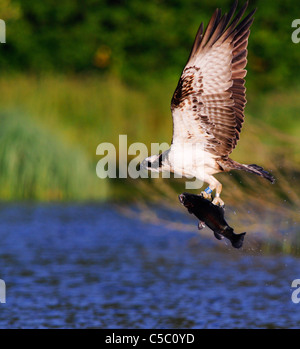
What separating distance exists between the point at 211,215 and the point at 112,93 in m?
16.9

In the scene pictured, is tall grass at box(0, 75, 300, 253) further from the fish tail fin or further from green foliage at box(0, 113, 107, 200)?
the fish tail fin

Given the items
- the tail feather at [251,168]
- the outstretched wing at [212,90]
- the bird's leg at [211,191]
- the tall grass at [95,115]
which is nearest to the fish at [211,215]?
the bird's leg at [211,191]

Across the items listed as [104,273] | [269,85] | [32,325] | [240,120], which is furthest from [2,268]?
[269,85]

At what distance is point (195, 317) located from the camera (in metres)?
13.4

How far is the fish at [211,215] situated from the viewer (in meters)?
8.41

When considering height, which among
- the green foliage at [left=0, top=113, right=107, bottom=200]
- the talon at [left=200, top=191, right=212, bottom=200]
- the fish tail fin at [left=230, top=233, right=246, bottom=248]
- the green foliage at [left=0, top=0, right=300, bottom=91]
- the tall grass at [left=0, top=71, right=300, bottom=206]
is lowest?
the fish tail fin at [left=230, top=233, right=246, bottom=248]

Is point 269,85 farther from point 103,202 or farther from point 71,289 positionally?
point 71,289

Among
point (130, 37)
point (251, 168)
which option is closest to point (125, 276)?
point (251, 168)

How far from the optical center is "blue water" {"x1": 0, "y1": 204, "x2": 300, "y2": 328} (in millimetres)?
13422

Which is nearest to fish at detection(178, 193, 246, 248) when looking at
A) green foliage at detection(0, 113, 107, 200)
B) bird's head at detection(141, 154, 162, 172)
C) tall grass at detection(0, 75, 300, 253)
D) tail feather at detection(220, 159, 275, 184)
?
tail feather at detection(220, 159, 275, 184)

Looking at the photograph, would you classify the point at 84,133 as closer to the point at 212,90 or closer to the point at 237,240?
the point at 212,90

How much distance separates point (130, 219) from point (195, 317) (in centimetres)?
822

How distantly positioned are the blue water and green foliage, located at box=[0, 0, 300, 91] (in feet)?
41.6

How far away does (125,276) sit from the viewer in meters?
16.2
